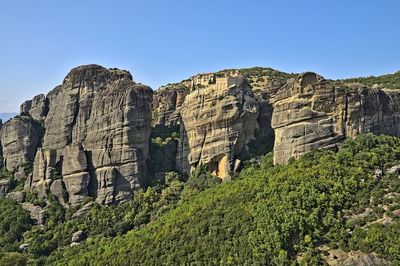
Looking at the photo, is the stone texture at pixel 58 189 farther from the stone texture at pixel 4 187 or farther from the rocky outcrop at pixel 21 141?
the rocky outcrop at pixel 21 141

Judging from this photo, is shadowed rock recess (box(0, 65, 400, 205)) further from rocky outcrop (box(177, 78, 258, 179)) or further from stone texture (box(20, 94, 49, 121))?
stone texture (box(20, 94, 49, 121))

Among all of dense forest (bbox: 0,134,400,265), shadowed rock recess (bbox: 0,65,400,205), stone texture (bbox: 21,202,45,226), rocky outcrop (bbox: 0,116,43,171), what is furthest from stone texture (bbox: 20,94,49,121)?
dense forest (bbox: 0,134,400,265)

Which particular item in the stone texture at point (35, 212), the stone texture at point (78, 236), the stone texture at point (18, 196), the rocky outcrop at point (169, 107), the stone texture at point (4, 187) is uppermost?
the rocky outcrop at point (169, 107)

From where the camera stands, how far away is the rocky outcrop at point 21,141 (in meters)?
82.6

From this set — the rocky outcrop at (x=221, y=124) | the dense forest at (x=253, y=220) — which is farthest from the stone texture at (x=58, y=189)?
the rocky outcrop at (x=221, y=124)

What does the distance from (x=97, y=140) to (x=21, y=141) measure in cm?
1602

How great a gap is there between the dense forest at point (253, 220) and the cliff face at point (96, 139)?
11.4ft

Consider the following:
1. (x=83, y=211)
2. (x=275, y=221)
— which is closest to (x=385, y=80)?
(x=275, y=221)

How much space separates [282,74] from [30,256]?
50212mm

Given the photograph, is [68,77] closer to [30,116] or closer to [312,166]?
[30,116]

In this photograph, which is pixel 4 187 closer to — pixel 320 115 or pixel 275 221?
pixel 275 221

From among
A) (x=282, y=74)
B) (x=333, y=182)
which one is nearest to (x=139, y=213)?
(x=333, y=182)

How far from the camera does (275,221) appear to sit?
169ft

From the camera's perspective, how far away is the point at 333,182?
5491 centimetres
